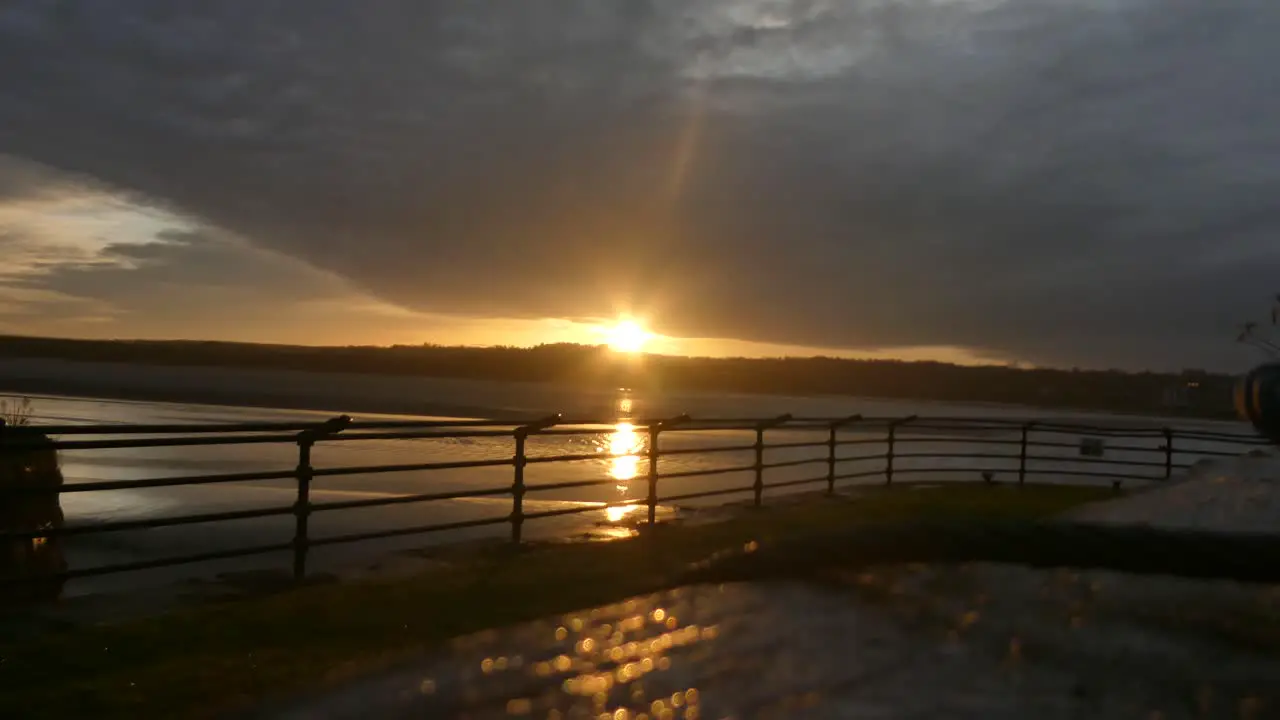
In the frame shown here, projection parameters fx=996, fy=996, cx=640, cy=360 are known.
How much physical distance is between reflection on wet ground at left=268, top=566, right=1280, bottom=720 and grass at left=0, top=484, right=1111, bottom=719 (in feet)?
1.41

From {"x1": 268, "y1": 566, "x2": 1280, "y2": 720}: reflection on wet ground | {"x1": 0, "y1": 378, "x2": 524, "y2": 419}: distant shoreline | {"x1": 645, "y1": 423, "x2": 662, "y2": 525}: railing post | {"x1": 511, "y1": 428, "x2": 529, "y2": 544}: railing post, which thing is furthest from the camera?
{"x1": 0, "y1": 378, "x2": 524, "y2": 419}: distant shoreline

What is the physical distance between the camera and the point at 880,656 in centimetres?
424

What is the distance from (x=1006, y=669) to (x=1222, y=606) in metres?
1.92

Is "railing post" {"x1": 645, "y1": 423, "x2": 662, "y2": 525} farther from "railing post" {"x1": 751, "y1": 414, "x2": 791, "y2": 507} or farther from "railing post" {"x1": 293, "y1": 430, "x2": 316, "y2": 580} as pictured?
"railing post" {"x1": 293, "y1": 430, "x2": 316, "y2": 580}

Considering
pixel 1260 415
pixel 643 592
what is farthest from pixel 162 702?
pixel 1260 415

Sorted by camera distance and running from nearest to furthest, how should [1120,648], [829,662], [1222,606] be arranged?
1. [829,662]
2. [1120,648]
3. [1222,606]

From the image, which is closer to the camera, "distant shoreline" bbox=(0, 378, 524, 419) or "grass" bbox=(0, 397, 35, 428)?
"grass" bbox=(0, 397, 35, 428)

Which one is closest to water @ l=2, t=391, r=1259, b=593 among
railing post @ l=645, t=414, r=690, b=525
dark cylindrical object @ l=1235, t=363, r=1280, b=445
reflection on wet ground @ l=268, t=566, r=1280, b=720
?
railing post @ l=645, t=414, r=690, b=525

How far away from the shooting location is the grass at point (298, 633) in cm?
398

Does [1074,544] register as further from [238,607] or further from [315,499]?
[315,499]

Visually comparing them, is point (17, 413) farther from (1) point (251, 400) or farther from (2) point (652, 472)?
(1) point (251, 400)

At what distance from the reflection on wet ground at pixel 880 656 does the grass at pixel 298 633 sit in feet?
1.41

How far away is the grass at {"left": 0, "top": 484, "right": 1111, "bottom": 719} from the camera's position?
3.98 meters

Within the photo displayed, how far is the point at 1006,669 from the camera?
4.06 meters
